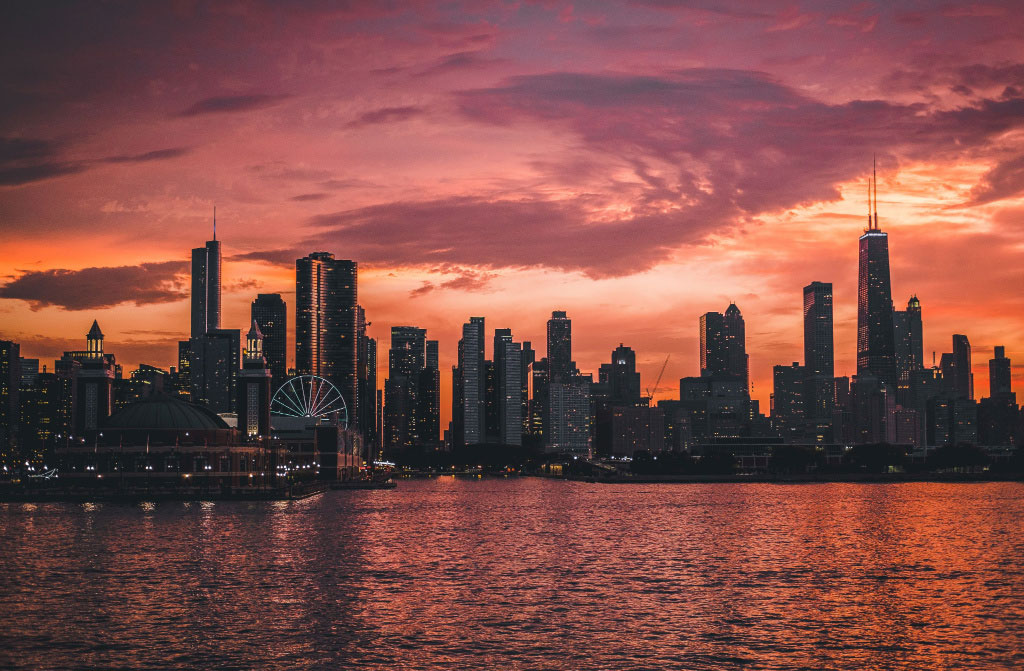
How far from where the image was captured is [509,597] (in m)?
73.4

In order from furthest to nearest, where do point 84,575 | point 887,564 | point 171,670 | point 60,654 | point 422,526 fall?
point 422,526 → point 887,564 → point 84,575 → point 60,654 → point 171,670

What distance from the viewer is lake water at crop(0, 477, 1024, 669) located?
54281 mm

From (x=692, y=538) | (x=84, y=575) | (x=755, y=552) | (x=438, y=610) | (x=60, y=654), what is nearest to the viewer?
(x=60, y=654)

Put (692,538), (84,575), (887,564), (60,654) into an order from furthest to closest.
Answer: (692,538), (887,564), (84,575), (60,654)

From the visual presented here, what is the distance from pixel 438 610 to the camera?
6756 centimetres

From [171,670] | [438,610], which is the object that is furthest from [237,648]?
[438,610]

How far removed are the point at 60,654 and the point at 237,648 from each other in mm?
8249

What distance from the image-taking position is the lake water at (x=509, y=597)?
54.3 metres

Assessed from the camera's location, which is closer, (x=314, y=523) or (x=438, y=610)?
(x=438, y=610)

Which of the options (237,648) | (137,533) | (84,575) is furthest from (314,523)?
(237,648)

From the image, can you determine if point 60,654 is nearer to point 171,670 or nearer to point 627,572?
point 171,670

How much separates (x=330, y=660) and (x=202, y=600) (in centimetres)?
2196

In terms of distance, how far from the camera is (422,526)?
143 m

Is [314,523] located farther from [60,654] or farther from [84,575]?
[60,654]
